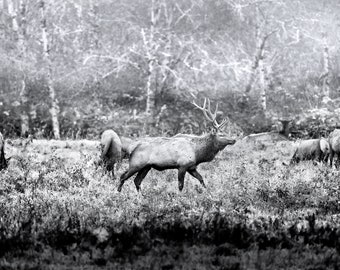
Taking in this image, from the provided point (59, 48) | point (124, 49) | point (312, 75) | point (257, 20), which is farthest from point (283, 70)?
point (59, 48)

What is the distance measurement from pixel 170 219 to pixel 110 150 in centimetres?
507

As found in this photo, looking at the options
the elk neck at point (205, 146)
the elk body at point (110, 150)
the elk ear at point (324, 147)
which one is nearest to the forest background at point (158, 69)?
the elk ear at point (324, 147)

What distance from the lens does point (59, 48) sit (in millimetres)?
28797

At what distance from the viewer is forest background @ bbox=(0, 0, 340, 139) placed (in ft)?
76.4

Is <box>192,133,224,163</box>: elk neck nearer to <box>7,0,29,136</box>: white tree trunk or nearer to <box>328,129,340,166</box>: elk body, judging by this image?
<box>328,129,340,166</box>: elk body

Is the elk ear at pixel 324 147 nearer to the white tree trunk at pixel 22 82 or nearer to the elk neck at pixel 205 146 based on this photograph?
the elk neck at pixel 205 146

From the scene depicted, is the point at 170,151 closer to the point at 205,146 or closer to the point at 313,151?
the point at 205,146

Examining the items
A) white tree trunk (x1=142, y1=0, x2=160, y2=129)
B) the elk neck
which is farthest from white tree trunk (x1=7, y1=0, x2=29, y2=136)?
the elk neck

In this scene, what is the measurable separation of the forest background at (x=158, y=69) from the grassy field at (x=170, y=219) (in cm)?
995

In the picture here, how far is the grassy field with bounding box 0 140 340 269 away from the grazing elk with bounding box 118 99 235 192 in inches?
15.7

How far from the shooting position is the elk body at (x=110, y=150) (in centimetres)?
1202

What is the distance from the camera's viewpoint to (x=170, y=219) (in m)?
7.32

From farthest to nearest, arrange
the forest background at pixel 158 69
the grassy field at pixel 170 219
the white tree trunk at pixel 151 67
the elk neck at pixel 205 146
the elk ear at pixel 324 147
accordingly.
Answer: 1. the white tree trunk at pixel 151 67
2. the forest background at pixel 158 69
3. the elk ear at pixel 324 147
4. the elk neck at pixel 205 146
5. the grassy field at pixel 170 219

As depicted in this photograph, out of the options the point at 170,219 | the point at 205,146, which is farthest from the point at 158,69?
the point at 170,219
